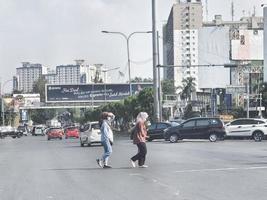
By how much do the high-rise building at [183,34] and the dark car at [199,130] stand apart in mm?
71416

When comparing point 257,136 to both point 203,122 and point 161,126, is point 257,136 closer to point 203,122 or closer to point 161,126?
point 203,122

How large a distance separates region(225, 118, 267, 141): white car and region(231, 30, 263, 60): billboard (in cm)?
6139

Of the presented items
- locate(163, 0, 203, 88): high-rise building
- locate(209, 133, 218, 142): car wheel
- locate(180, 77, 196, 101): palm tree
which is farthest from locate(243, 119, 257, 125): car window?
locate(180, 77, 196, 101): palm tree

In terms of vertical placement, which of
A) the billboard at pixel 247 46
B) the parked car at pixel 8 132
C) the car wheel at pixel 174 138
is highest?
the billboard at pixel 247 46

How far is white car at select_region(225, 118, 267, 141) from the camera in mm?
43812

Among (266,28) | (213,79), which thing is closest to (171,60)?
(213,79)

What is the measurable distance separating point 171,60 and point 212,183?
107 metres

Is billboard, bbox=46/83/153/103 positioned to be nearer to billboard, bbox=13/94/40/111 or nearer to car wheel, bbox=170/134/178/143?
billboard, bbox=13/94/40/111

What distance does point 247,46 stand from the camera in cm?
10912

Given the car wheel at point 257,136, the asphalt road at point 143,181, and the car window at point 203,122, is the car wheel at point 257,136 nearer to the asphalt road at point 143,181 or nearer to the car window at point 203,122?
the car window at point 203,122

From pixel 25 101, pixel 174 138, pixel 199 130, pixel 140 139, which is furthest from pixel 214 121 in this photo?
pixel 25 101

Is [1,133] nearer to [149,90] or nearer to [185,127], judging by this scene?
[149,90]

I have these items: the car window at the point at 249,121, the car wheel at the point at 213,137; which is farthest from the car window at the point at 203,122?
the car window at the point at 249,121

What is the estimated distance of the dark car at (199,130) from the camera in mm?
43281
